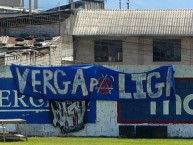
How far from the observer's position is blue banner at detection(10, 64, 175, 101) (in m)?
20.0

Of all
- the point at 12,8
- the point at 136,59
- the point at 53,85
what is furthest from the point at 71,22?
the point at 53,85

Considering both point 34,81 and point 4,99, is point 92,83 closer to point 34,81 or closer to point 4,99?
point 34,81

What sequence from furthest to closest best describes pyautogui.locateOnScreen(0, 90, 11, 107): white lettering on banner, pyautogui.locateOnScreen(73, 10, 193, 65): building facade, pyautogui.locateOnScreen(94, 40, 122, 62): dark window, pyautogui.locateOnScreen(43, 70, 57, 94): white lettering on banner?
pyautogui.locateOnScreen(94, 40, 122, 62): dark window < pyautogui.locateOnScreen(73, 10, 193, 65): building facade < pyautogui.locateOnScreen(0, 90, 11, 107): white lettering on banner < pyautogui.locateOnScreen(43, 70, 57, 94): white lettering on banner

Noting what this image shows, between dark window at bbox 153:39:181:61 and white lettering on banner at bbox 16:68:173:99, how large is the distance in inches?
1067

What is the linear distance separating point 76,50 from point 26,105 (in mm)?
27422

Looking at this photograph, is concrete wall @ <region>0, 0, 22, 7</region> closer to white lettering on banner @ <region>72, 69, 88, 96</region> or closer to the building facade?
the building facade

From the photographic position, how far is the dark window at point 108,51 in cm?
4775

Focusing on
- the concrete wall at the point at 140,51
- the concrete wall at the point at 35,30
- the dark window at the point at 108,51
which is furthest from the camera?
the dark window at the point at 108,51

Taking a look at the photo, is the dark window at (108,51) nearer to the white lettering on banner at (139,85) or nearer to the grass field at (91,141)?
the white lettering on banner at (139,85)

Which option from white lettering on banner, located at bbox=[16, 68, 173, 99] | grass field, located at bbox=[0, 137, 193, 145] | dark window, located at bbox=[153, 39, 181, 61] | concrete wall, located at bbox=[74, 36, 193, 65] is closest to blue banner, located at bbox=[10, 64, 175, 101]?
white lettering on banner, located at bbox=[16, 68, 173, 99]

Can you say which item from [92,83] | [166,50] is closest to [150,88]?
[92,83]

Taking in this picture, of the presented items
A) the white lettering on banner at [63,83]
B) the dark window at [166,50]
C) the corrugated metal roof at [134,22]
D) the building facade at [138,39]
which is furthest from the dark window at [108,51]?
the white lettering on banner at [63,83]

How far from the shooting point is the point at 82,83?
2033 centimetres

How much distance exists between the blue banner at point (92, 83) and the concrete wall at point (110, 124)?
0.22 meters
